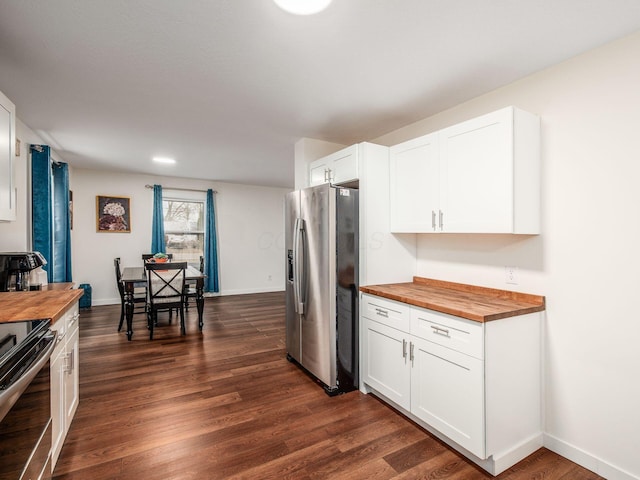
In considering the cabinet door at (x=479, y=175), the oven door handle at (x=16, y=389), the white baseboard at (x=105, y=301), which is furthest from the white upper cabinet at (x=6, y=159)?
the white baseboard at (x=105, y=301)

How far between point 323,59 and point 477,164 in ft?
4.00

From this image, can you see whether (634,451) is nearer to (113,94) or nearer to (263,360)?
(263,360)

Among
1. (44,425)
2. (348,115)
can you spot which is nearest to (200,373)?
(44,425)

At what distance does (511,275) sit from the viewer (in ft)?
7.48

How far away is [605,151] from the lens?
184 centimetres

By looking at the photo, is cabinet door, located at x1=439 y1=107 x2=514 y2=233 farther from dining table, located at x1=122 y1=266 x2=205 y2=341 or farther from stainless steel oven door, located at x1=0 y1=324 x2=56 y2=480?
dining table, located at x1=122 y1=266 x2=205 y2=341

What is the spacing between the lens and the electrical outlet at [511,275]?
2256 mm

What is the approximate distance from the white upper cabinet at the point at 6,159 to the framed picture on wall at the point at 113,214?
4.19 m

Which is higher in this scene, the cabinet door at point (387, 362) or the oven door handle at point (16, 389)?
the oven door handle at point (16, 389)

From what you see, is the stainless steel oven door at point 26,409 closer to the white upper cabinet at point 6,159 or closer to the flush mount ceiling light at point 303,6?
the white upper cabinet at point 6,159

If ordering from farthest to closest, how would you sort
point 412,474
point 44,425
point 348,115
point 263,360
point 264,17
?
1. point 263,360
2. point 348,115
3. point 412,474
4. point 264,17
5. point 44,425

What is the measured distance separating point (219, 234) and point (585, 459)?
21.4 ft

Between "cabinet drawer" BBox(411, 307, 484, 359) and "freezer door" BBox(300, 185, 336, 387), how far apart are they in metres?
0.79

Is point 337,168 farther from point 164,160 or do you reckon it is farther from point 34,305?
point 164,160
